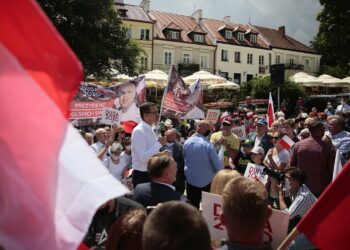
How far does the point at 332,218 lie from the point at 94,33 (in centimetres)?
2404

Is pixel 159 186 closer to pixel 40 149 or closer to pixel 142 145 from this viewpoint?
pixel 142 145

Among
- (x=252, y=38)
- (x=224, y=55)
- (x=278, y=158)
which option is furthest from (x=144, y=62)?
(x=278, y=158)

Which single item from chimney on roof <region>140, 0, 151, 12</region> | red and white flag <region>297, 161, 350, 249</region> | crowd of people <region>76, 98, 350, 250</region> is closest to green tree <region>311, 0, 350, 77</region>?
crowd of people <region>76, 98, 350, 250</region>

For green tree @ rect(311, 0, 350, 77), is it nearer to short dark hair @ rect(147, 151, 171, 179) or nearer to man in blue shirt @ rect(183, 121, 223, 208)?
man in blue shirt @ rect(183, 121, 223, 208)

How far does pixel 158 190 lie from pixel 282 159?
3468 mm

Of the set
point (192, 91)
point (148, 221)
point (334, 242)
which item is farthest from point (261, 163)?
point (148, 221)

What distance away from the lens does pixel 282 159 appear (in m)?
7.05

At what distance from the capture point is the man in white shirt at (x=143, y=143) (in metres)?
5.74

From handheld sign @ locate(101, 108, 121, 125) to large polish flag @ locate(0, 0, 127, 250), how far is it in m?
5.86

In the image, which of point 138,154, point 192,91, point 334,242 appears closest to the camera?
point 334,242

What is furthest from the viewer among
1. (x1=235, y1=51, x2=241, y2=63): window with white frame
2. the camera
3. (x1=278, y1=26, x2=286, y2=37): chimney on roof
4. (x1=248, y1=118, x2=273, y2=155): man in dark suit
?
(x1=278, y1=26, x2=286, y2=37): chimney on roof

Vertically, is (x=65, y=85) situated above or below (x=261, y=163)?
above

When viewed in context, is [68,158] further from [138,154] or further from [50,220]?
[138,154]

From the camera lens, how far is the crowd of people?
1.86 metres
